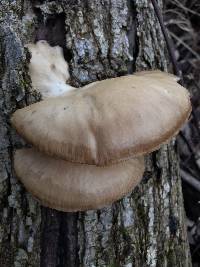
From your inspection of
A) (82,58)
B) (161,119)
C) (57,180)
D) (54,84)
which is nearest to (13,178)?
(57,180)

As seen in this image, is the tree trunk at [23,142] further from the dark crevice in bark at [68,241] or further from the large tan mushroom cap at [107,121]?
the large tan mushroom cap at [107,121]

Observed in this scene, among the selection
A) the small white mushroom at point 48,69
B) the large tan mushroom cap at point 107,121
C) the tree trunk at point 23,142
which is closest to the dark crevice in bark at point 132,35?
the tree trunk at point 23,142

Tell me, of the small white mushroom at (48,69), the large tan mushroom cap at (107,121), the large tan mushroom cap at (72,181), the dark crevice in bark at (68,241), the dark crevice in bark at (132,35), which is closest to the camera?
the large tan mushroom cap at (107,121)

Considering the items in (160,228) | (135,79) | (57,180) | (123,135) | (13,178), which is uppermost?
(135,79)

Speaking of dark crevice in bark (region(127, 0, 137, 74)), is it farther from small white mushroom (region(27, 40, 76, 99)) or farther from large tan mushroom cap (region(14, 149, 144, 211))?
large tan mushroom cap (region(14, 149, 144, 211))

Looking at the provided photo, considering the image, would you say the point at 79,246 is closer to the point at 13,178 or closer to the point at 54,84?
the point at 13,178

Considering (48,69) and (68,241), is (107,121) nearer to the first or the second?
(48,69)
